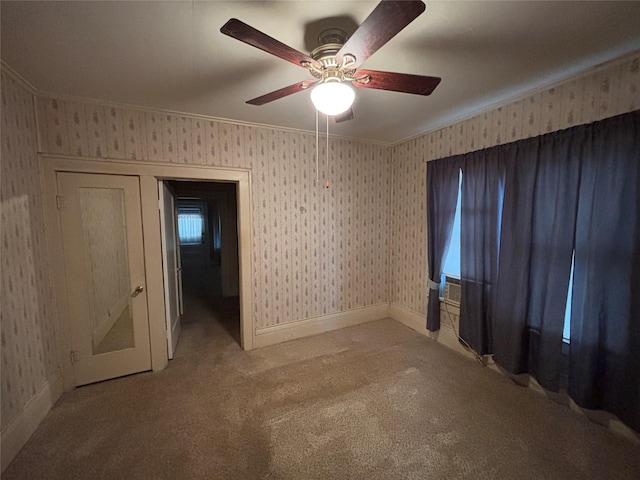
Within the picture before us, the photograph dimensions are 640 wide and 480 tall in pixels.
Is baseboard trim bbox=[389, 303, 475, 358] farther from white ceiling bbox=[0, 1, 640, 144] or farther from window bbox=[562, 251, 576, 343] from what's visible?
white ceiling bbox=[0, 1, 640, 144]

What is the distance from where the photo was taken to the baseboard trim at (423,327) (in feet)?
9.36

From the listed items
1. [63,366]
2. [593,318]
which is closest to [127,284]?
[63,366]

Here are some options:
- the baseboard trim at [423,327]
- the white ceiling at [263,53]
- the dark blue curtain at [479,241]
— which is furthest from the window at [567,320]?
the white ceiling at [263,53]

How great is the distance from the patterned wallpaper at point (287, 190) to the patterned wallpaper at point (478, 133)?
0.22 m

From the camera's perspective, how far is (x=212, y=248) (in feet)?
29.8

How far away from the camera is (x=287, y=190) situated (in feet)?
9.84

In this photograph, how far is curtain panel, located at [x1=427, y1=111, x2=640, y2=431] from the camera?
1651 millimetres

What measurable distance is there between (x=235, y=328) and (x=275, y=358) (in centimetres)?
105

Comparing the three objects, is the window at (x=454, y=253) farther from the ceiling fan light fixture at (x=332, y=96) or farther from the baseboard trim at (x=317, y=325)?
the ceiling fan light fixture at (x=332, y=96)

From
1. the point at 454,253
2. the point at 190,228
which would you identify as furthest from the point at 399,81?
the point at 190,228

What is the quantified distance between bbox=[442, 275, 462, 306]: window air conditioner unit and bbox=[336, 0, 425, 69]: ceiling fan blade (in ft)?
8.25

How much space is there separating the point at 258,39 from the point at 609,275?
2.51m

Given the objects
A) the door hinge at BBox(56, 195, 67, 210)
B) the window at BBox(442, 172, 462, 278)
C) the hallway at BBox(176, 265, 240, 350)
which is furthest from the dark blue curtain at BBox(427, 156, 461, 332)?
the door hinge at BBox(56, 195, 67, 210)

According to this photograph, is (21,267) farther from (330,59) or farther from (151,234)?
(330,59)
